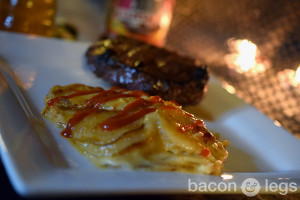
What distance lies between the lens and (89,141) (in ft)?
3.55

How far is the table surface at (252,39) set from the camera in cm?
244

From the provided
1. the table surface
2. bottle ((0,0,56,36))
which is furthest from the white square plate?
the table surface

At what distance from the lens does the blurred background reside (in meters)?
2.41

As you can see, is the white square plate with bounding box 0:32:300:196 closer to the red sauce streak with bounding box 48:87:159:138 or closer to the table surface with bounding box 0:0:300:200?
the red sauce streak with bounding box 48:87:159:138

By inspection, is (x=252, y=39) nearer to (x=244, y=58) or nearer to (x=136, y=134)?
(x=244, y=58)

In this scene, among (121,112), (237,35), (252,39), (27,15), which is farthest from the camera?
(237,35)

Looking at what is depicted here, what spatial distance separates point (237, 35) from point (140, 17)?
983mm

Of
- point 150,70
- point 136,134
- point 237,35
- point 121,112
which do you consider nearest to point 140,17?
point 237,35

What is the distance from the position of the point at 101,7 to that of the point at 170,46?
171 cm

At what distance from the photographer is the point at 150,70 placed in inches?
67.4

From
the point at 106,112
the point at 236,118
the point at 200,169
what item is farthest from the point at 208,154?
the point at 236,118

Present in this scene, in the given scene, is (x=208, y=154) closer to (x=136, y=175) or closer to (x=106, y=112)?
(x=136, y=175)

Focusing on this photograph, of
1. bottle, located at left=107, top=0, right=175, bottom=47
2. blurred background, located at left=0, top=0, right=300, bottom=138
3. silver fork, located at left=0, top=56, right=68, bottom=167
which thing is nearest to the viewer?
silver fork, located at left=0, top=56, right=68, bottom=167

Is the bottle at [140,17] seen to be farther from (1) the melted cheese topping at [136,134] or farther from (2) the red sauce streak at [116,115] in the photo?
(1) the melted cheese topping at [136,134]
